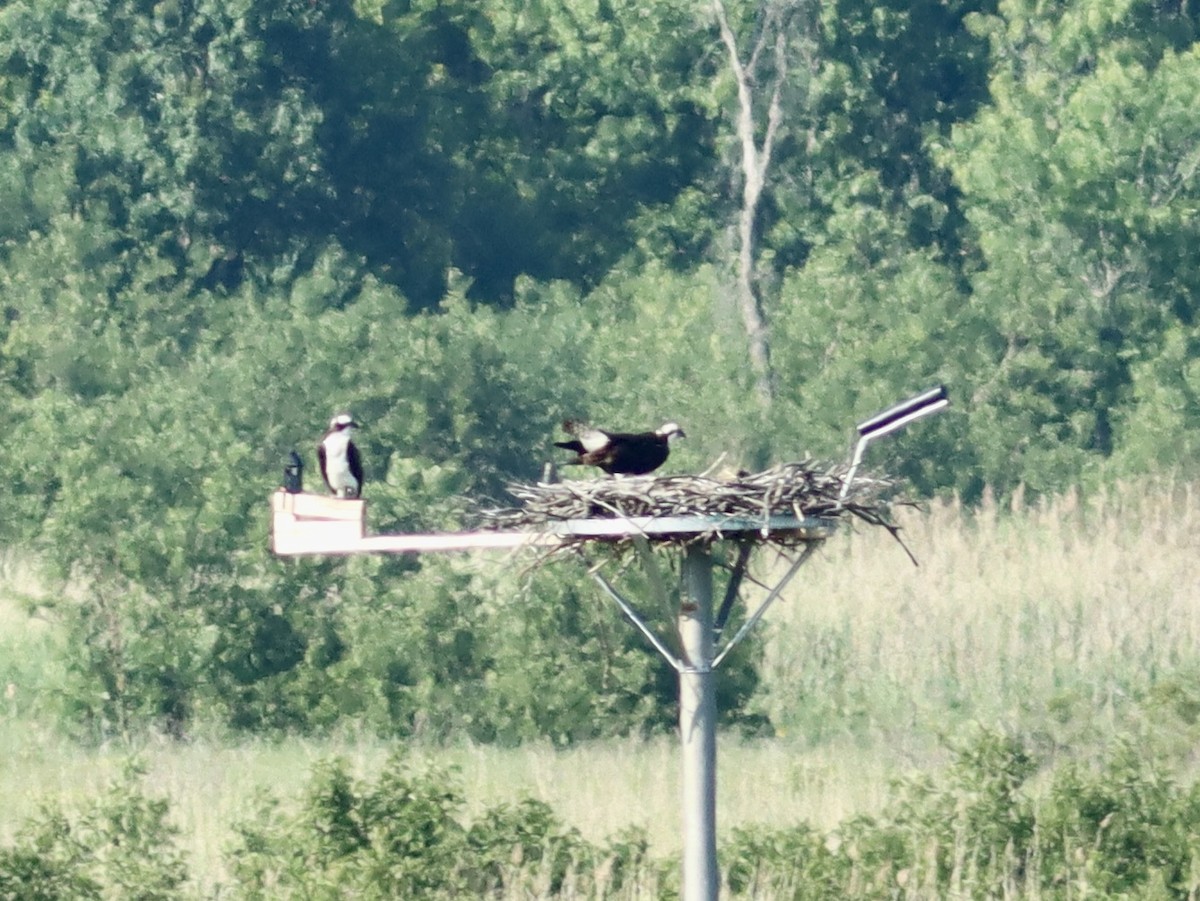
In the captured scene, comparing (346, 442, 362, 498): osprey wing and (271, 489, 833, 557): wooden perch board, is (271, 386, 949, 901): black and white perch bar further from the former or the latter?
(346, 442, 362, 498): osprey wing

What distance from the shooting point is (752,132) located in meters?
36.5

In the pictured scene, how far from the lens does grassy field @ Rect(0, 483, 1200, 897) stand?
1616cm

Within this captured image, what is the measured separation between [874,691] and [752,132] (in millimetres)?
18127

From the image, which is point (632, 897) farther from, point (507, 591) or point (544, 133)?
point (544, 133)

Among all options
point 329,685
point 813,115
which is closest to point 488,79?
point 813,115

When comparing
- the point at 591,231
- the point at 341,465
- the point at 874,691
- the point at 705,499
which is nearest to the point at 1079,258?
the point at 591,231

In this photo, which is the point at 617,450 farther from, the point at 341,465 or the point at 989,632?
the point at 989,632

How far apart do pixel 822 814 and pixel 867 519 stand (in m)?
5.19

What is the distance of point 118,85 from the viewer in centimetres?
3522

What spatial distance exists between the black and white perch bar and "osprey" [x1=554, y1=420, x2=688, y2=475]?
848mm

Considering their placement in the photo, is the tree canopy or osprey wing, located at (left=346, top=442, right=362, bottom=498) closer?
osprey wing, located at (left=346, top=442, right=362, bottom=498)

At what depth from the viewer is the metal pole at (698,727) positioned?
10297 mm

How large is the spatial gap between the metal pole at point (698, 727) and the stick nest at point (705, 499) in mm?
229

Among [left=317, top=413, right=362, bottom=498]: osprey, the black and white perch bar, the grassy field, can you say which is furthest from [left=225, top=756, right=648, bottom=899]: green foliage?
the black and white perch bar
